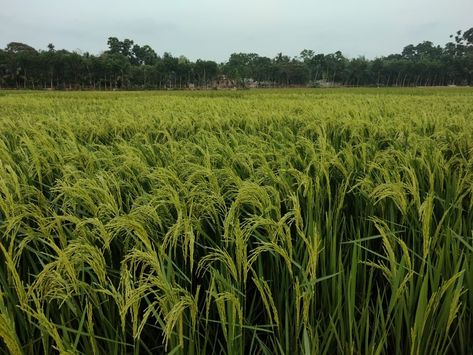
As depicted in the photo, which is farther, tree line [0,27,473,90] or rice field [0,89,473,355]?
tree line [0,27,473,90]

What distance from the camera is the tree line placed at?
269ft

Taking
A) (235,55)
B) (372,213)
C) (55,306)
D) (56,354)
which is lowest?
(56,354)

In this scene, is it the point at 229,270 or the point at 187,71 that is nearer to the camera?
the point at 229,270

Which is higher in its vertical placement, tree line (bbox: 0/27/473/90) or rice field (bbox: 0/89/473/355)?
tree line (bbox: 0/27/473/90)

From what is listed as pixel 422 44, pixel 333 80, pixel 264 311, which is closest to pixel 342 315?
pixel 264 311

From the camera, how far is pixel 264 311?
1.46 m

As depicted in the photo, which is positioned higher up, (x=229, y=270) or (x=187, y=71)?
(x=187, y=71)

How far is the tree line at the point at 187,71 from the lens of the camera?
81.9 m

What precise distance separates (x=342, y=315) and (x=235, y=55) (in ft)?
516

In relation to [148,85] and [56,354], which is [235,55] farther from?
[56,354]

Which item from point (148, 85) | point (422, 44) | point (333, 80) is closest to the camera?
point (148, 85)

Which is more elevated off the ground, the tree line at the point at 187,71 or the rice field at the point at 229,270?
the tree line at the point at 187,71

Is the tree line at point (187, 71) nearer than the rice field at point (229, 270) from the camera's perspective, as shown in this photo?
No

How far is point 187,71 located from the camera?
99062 mm
